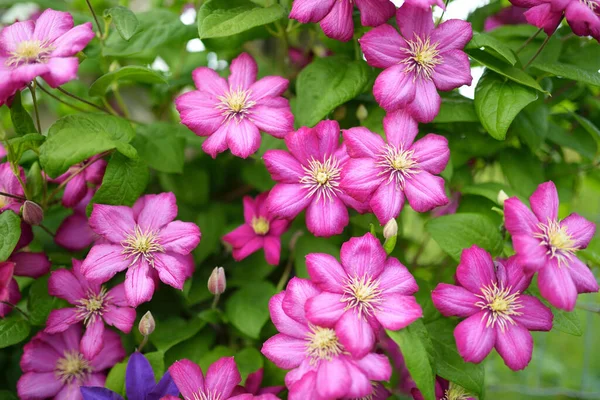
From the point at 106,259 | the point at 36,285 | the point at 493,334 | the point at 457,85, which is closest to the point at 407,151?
the point at 457,85

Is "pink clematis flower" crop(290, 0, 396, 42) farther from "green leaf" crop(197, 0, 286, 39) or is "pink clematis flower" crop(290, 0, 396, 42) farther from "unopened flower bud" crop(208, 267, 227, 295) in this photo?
"unopened flower bud" crop(208, 267, 227, 295)

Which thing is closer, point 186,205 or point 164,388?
point 164,388

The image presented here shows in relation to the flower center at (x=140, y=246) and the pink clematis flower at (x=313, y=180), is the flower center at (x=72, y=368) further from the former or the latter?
the pink clematis flower at (x=313, y=180)

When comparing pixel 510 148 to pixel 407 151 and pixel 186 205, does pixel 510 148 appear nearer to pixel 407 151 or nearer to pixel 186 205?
pixel 407 151

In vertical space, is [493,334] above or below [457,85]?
below

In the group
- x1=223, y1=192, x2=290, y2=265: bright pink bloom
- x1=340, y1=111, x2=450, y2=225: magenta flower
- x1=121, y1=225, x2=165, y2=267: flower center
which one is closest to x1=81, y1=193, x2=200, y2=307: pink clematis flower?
x1=121, y1=225, x2=165, y2=267: flower center

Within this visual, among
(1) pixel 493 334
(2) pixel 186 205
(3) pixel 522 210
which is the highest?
(3) pixel 522 210
